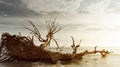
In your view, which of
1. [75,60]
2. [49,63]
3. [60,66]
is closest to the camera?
[60,66]

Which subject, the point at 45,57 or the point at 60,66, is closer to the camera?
the point at 60,66

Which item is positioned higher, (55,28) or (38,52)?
(55,28)

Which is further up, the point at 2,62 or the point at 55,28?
the point at 55,28

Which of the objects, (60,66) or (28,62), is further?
(28,62)

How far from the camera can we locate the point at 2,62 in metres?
8.43

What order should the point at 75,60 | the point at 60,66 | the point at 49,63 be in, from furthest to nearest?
the point at 75,60, the point at 49,63, the point at 60,66

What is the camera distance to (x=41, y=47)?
27.3 ft

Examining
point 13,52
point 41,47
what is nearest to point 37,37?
point 41,47

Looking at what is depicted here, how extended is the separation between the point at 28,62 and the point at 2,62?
2.51 ft

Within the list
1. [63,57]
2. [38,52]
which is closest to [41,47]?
[38,52]

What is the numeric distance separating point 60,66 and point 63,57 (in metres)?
0.95

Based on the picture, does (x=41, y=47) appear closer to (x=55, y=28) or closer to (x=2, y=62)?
(x=55, y=28)

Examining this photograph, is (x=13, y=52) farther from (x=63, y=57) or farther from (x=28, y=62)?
(x=63, y=57)

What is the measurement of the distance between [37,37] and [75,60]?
128 centimetres
